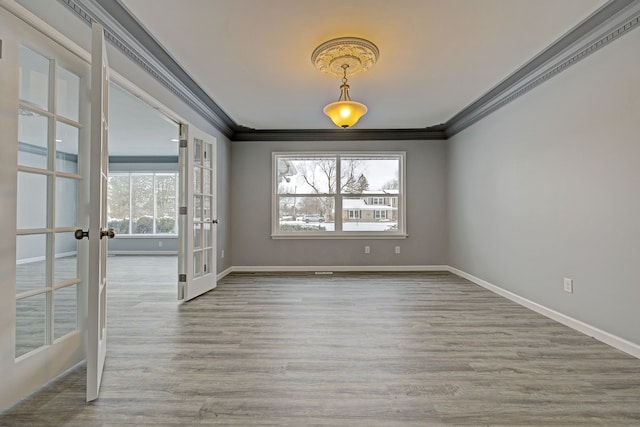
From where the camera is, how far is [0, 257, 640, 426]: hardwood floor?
5.23ft

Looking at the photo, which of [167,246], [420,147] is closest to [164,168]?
[167,246]

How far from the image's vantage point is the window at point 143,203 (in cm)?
823

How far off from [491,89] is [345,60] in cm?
200

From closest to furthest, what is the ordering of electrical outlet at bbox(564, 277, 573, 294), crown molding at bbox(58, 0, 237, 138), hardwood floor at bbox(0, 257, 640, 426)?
hardwood floor at bbox(0, 257, 640, 426) < crown molding at bbox(58, 0, 237, 138) < electrical outlet at bbox(564, 277, 573, 294)

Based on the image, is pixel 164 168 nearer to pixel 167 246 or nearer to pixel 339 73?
pixel 167 246

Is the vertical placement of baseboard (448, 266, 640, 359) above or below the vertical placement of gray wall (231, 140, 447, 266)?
below

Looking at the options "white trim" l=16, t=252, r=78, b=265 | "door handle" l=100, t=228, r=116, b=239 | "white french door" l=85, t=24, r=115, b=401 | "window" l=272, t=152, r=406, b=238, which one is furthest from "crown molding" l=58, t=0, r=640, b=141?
"white trim" l=16, t=252, r=78, b=265

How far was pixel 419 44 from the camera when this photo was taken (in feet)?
A: 8.77

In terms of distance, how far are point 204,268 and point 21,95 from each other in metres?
2.75

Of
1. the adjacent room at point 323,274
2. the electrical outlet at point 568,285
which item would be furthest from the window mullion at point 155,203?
the electrical outlet at point 568,285

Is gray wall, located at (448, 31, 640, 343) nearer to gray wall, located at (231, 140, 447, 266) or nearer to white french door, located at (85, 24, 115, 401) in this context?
gray wall, located at (231, 140, 447, 266)

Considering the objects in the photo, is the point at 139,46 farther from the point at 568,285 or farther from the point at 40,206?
the point at 568,285

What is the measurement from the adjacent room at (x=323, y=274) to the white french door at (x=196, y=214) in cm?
3

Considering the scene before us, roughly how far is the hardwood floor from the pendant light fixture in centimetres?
203
